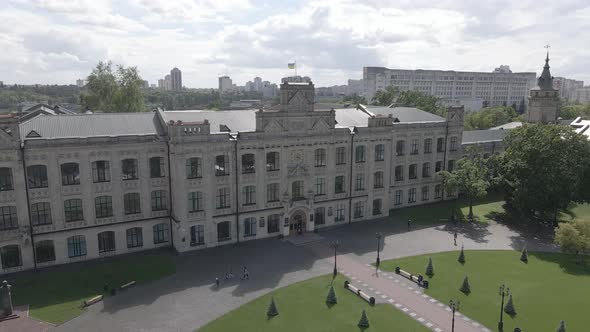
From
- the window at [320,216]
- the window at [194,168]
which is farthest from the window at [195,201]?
the window at [320,216]

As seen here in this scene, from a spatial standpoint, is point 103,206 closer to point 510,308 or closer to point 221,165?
point 221,165

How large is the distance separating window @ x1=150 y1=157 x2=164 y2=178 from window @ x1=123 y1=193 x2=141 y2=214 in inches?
118

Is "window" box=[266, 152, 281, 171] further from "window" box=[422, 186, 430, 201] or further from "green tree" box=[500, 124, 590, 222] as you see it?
"green tree" box=[500, 124, 590, 222]

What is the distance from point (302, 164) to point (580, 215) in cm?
4571

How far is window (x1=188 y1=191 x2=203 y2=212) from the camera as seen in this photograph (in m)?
50.6

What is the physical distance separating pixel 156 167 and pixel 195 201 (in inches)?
233

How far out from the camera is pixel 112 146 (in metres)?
47.5

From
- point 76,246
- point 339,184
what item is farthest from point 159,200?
point 339,184

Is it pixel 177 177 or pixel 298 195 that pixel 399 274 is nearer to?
pixel 298 195

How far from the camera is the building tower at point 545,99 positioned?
307 feet

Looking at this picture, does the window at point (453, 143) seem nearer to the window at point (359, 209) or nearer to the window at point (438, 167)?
the window at point (438, 167)

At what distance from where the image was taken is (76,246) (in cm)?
4784

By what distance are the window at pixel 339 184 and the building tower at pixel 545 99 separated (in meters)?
58.5

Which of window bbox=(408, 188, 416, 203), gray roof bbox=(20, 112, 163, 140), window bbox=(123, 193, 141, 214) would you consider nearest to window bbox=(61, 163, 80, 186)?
gray roof bbox=(20, 112, 163, 140)
